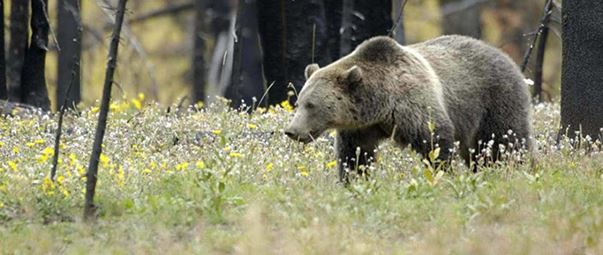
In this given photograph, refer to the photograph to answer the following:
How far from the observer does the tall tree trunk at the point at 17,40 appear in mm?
17234

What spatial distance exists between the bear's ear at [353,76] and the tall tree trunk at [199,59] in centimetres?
1398

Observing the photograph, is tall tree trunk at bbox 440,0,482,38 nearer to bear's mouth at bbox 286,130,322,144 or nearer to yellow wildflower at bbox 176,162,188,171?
bear's mouth at bbox 286,130,322,144

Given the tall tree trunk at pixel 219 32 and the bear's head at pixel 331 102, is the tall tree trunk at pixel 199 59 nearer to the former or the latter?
the tall tree trunk at pixel 219 32

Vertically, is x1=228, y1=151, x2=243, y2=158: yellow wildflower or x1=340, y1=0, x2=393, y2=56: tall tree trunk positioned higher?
x1=340, y1=0, x2=393, y2=56: tall tree trunk

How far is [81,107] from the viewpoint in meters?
18.3

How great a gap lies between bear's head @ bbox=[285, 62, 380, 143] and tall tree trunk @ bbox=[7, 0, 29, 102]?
658 centimetres

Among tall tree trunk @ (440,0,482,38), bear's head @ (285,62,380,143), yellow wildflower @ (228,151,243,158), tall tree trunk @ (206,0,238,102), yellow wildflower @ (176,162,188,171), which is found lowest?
tall tree trunk @ (206,0,238,102)

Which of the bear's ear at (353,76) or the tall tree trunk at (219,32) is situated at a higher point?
the bear's ear at (353,76)

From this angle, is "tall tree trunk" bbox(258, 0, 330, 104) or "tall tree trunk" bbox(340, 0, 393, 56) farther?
"tall tree trunk" bbox(340, 0, 393, 56)

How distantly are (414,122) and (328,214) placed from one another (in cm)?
200

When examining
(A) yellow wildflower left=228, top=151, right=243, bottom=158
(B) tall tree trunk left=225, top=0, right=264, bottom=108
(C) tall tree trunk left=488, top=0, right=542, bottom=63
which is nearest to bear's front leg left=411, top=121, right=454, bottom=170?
(A) yellow wildflower left=228, top=151, right=243, bottom=158

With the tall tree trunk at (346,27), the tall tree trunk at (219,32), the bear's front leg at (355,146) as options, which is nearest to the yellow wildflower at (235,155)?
the bear's front leg at (355,146)

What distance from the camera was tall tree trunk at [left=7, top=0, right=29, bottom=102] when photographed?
17234mm

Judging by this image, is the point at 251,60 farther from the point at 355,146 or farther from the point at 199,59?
the point at 355,146
